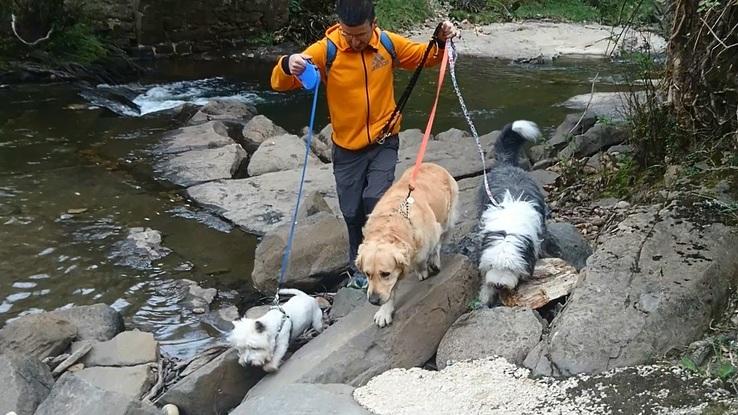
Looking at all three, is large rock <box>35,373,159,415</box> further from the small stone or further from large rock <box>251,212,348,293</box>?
the small stone

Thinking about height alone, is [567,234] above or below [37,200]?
above

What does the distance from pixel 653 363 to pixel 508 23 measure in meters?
22.0

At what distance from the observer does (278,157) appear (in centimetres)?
934

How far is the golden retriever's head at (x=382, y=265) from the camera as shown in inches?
148

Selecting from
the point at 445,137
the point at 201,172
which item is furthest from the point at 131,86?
the point at 445,137

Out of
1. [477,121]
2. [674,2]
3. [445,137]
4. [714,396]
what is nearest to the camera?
[714,396]

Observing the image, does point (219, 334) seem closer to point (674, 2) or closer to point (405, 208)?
point (405, 208)

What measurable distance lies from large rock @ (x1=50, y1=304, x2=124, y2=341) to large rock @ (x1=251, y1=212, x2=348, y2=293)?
3.82ft

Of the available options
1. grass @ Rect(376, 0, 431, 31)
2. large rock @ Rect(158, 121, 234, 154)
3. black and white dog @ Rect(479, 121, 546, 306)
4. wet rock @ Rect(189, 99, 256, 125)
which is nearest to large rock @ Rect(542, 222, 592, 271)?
black and white dog @ Rect(479, 121, 546, 306)

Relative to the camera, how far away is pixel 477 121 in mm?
11680

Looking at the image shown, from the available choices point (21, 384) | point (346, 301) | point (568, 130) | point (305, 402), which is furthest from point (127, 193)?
point (305, 402)

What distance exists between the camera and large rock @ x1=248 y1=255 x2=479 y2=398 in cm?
403

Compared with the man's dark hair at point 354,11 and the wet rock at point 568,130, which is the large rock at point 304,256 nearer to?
the man's dark hair at point 354,11

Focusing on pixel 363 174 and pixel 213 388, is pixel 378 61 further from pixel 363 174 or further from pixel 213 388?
pixel 213 388
